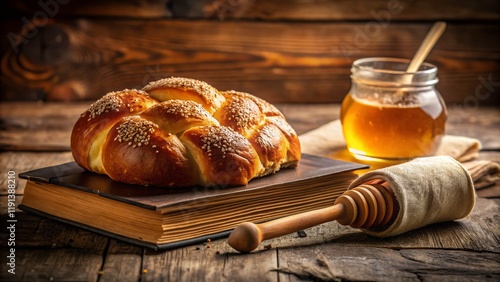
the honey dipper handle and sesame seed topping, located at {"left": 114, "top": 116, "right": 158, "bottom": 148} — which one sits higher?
sesame seed topping, located at {"left": 114, "top": 116, "right": 158, "bottom": 148}

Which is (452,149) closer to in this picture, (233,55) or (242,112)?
(242,112)

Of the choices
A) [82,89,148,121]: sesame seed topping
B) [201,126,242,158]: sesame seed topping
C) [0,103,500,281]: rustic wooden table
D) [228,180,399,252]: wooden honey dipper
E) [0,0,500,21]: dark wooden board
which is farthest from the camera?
[0,0,500,21]: dark wooden board

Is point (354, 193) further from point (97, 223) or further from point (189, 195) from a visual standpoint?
point (97, 223)

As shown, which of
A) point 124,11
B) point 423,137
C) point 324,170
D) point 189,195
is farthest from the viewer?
point 124,11

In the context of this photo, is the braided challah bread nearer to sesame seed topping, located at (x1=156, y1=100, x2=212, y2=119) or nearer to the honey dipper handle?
sesame seed topping, located at (x1=156, y1=100, x2=212, y2=119)

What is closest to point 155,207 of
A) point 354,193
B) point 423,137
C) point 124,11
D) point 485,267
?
point 354,193

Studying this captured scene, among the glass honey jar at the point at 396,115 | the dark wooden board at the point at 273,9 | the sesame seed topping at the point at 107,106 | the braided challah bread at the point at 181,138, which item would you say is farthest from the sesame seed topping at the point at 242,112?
the dark wooden board at the point at 273,9

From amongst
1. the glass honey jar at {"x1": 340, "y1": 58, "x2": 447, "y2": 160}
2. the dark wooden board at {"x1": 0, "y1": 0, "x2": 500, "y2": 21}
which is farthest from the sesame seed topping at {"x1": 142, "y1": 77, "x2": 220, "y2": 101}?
the dark wooden board at {"x1": 0, "y1": 0, "x2": 500, "y2": 21}
